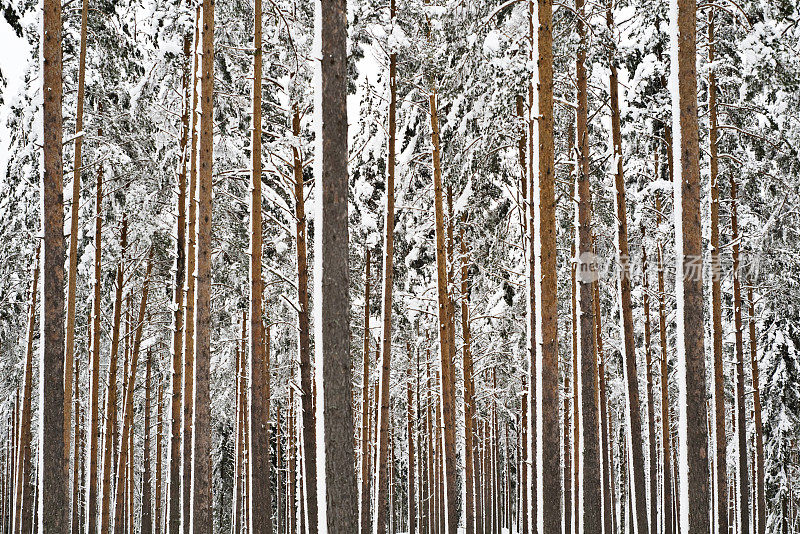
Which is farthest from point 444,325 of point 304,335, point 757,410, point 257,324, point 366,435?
point 757,410

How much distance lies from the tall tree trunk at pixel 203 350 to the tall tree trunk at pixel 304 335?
6.63 ft

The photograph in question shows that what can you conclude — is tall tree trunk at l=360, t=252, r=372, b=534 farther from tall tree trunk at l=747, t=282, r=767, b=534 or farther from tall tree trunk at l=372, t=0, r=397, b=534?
tall tree trunk at l=747, t=282, r=767, b=534

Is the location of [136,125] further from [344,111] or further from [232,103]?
[344,111]

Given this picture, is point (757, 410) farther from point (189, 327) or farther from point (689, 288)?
point (189, 327)

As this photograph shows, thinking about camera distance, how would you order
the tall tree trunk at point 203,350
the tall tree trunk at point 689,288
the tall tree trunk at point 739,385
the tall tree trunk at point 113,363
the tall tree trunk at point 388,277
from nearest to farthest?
the tall tree trunk at point 689,288 < the tall tree trunk at point 203,350 < the tall tree trunk at point 388,277 < the tall tree trunk at point 113,363 < the tall tree trunk at point 739,385

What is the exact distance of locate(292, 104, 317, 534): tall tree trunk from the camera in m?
13.5

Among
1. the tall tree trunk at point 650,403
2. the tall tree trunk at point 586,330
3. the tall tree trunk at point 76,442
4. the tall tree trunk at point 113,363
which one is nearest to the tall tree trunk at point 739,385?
the tall tree trunk at point 650,403

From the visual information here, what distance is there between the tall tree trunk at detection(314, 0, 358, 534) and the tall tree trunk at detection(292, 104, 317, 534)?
20.6 ft

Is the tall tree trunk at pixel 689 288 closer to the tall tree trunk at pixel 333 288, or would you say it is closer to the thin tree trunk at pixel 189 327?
the tall tree trunk at pixel 333 288

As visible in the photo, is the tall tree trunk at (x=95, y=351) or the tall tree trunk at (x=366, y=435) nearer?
the tall tree trunk at (x=95, y=351)

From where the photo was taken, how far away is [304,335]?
44.4 ft

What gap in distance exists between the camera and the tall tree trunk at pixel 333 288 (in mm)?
6816

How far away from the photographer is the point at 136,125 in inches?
581

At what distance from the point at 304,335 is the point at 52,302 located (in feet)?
15.9
